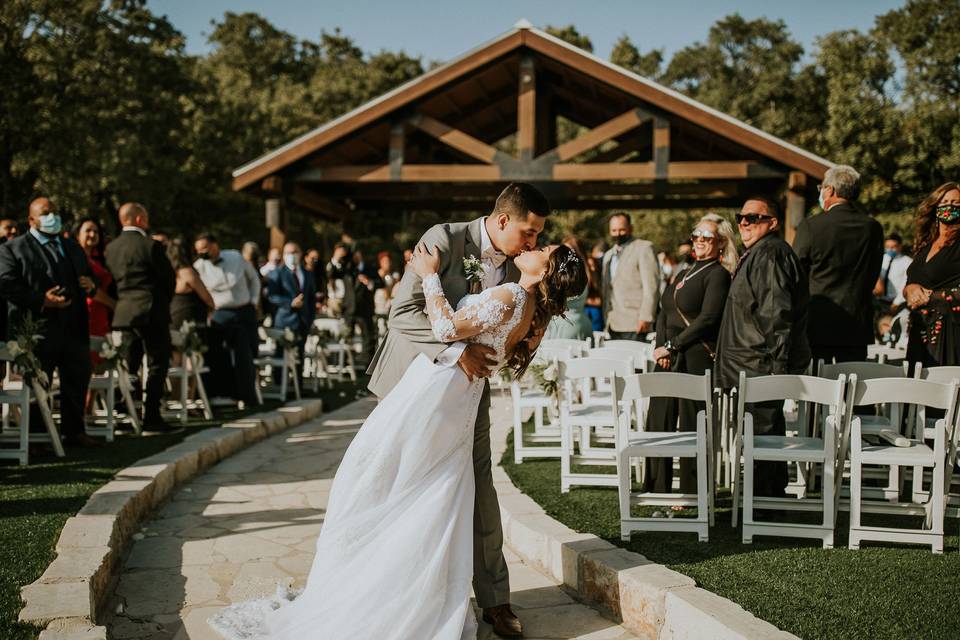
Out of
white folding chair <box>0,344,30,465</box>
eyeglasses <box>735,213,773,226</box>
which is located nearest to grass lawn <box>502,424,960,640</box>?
eyeglasses <box>735,213,773,226</box>

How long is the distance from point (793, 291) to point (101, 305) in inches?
283

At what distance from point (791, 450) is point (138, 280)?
626cm

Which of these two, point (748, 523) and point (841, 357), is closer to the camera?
point (748, 523)

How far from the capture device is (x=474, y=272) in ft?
12.4

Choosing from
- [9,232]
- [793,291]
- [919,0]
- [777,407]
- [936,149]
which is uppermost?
[919,0]

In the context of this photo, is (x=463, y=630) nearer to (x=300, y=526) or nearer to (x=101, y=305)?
(x=300, y=526)

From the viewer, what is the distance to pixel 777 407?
5492 millimetres

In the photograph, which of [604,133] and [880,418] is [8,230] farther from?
[880,418]

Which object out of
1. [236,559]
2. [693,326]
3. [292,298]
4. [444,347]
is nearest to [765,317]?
[693,326]

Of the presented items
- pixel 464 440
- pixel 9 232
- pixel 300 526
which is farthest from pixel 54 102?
pixel 464 440

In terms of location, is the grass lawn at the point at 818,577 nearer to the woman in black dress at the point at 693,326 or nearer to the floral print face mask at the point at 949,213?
the woman in black dress at the point at 693,326

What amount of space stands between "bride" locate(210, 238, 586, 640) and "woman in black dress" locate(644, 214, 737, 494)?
2252 mm

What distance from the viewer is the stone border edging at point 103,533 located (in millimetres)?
3570

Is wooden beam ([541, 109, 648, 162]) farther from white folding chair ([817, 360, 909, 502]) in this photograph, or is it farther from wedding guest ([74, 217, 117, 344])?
white folding chair ([817, 360, 909, 502])
